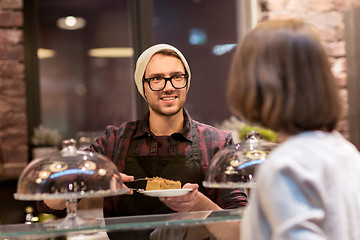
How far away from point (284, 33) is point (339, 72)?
2.86 metres

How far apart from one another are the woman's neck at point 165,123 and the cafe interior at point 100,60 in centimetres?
126

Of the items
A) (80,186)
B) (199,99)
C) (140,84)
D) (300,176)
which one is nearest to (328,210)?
(300,176)

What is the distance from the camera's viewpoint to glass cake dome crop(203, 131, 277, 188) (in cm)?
142

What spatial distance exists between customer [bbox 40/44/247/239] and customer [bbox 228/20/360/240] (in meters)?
0.94

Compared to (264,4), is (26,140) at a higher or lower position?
lower

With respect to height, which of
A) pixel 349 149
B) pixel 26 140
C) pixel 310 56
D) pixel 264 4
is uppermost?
pixel 264 4

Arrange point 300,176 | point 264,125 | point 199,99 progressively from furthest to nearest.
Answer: point 199,99
point 264,125
point 300,176

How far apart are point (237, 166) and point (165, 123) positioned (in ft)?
1.97

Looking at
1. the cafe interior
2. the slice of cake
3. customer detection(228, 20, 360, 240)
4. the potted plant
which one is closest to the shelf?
the slice of cake

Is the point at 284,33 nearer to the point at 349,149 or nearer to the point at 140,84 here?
the point at 349,149

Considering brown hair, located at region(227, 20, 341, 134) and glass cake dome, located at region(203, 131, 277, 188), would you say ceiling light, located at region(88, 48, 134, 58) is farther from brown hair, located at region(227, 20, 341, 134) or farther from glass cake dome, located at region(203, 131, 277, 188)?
brown hair, located at region(227, 20, 341, 134)

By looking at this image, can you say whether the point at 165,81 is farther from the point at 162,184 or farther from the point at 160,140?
the point at 162,184

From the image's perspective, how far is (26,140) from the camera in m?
3.79

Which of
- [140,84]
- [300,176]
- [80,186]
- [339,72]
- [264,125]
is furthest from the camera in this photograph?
[339,72]
